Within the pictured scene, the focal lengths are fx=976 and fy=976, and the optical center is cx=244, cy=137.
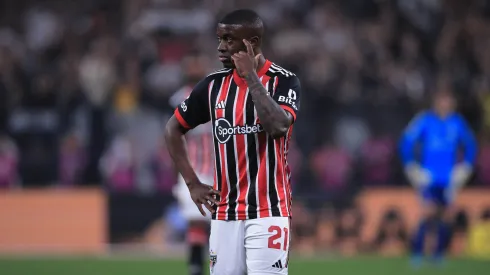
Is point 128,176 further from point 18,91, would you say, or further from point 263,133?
point 263,133

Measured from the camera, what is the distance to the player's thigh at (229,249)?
212 inches

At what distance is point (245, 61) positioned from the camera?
521 cm

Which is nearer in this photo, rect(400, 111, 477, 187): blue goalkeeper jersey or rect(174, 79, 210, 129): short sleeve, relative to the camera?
rect(174, 79, 210, 129): short sleeve

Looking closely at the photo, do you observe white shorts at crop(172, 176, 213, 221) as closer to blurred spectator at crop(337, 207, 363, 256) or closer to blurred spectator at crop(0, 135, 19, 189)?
blurred spectator at crop(337, 207, 363, 256)

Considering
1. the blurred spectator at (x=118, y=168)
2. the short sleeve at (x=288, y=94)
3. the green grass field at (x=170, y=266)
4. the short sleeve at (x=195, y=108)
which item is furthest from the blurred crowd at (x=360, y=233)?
the short sleeve at (x=288, y=94)

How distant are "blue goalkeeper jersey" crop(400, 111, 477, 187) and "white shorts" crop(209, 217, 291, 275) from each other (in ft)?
Result: 27.1

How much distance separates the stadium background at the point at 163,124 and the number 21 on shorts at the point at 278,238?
7.64 metres

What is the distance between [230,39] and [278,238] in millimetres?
1120

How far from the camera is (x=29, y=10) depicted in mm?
17953

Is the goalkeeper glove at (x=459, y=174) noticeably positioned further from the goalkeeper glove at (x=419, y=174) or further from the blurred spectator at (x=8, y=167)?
the blurred spectator at (x=8, y=167)

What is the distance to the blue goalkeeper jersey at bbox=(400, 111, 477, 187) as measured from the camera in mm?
13438

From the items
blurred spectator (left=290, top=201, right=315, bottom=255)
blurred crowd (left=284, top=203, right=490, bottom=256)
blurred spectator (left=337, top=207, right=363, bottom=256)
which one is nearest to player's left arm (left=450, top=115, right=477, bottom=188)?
blurred crowd (left=284, top=203, right=490, bottom=256)

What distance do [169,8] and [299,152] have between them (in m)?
4.10

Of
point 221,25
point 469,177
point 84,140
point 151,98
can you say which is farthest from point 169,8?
point 221,25
